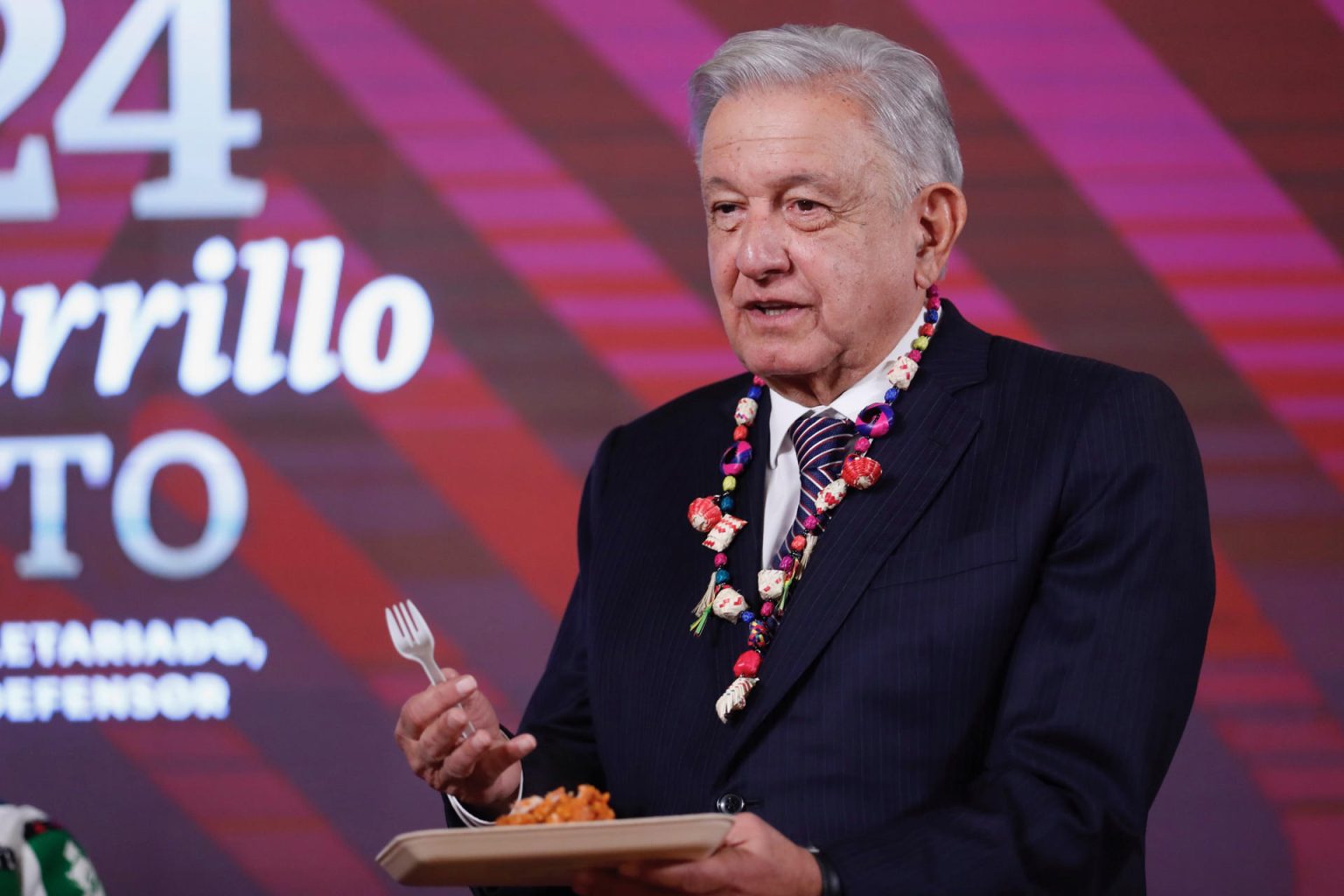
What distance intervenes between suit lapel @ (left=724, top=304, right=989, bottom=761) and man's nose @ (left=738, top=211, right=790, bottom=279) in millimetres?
225

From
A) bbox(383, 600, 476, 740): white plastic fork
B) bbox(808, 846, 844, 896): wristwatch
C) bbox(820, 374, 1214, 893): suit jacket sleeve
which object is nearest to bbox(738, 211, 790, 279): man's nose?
bbox(820, 374, 1214, 893): suit jacket sleeve

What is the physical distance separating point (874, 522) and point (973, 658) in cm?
19

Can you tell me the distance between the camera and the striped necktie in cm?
174

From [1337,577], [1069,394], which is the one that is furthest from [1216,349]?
[1069,394]

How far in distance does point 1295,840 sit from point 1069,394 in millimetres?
1982

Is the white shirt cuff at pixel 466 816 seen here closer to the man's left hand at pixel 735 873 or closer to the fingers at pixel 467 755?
the fingers at pixel 467 755

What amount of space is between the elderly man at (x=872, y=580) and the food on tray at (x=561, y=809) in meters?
0.07

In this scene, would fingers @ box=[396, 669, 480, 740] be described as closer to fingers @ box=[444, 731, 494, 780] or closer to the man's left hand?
fingers @ box=[444, 731, 494, 780]

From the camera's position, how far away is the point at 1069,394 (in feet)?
5.40

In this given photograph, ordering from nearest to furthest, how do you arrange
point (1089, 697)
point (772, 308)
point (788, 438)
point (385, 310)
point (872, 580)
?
point (1089, 697) → point (872, 580) → point (772, 308) → point (788, 438) → point (385, 310)

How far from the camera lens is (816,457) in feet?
5.79

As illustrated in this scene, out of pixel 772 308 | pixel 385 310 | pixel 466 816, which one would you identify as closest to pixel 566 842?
pixel 466 816

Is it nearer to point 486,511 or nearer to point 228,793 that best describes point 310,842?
point 228,793

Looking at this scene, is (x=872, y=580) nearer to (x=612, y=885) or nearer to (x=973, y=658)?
(x=973, y=658)
